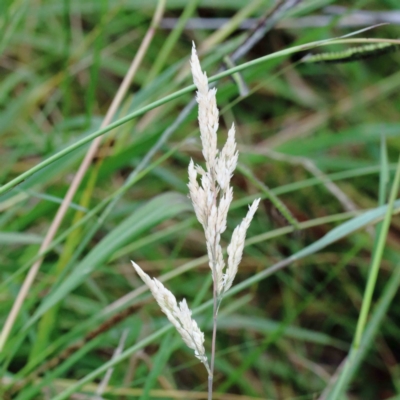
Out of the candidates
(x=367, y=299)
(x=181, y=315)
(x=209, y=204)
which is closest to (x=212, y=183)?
(x=209, y=204)

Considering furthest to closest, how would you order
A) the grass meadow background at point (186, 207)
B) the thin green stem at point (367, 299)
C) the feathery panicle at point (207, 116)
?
the grass meadow background at point (186, 207), the thin green stem at point (367, 299), the feathery panicle at point (207, 116)

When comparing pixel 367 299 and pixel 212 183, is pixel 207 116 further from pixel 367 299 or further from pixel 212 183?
pixel 367 299

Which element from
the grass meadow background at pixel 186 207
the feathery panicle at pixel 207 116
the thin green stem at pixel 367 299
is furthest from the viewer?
the grass meadow background at pixel 186 207

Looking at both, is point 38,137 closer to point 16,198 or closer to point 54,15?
point 16,198

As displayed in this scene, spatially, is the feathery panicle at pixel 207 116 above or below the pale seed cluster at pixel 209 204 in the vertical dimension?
above

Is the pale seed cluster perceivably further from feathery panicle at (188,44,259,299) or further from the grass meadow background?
the grass meadow background

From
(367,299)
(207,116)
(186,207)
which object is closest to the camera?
(207,116)

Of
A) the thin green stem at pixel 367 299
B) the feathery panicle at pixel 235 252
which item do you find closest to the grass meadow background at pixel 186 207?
the thin green stem at pixel 367 299

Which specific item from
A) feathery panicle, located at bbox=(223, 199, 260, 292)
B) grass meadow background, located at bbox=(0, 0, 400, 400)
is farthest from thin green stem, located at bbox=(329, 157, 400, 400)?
feathery panicle, located at bbox=(223, 199, 260, 292)

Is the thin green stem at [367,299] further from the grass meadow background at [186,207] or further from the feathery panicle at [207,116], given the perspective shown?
the feathery panicle at [207,116]
